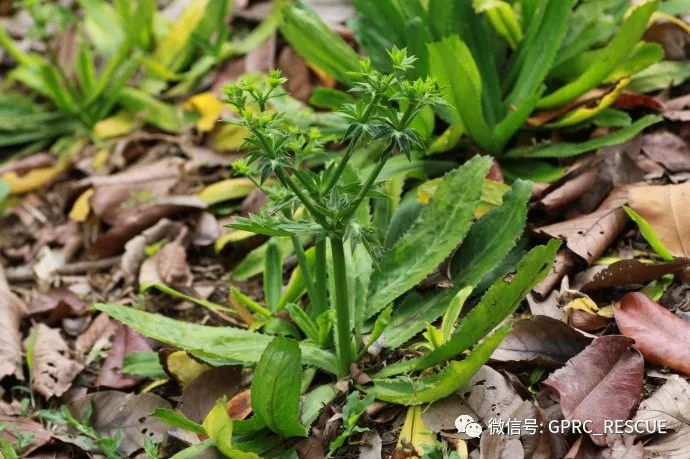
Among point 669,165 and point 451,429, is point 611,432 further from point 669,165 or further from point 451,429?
point 669,165

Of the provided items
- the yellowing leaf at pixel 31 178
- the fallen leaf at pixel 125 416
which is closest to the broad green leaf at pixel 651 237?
the fallen leaf at pixel 125 416

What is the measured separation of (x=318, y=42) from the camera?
2.64 meters

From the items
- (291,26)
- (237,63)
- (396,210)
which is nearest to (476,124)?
(396,210)

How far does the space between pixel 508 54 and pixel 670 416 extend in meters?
1.49

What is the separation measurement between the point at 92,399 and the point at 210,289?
51 cm

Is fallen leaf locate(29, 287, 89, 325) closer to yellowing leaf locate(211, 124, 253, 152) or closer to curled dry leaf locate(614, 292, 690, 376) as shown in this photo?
yellowing leaf locate(211, 124, 253, 152)

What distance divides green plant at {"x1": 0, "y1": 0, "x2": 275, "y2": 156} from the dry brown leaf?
5.67 ft

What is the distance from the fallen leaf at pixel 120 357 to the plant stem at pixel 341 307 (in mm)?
622

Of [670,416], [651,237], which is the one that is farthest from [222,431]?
[651,237]

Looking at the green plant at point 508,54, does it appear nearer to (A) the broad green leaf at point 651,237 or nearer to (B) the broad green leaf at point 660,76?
(B) the broad green leaf at point 660,76

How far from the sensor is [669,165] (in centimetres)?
235

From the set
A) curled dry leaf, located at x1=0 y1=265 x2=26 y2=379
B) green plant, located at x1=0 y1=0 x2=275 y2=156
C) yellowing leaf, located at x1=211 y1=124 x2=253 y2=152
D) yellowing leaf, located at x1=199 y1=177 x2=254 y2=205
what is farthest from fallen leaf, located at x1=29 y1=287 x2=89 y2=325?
green plant, located at x1=0 y1=0 x2=275 y2=156

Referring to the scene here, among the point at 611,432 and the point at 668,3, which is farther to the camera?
the point at 668,3

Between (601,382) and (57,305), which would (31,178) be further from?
(601,382)
